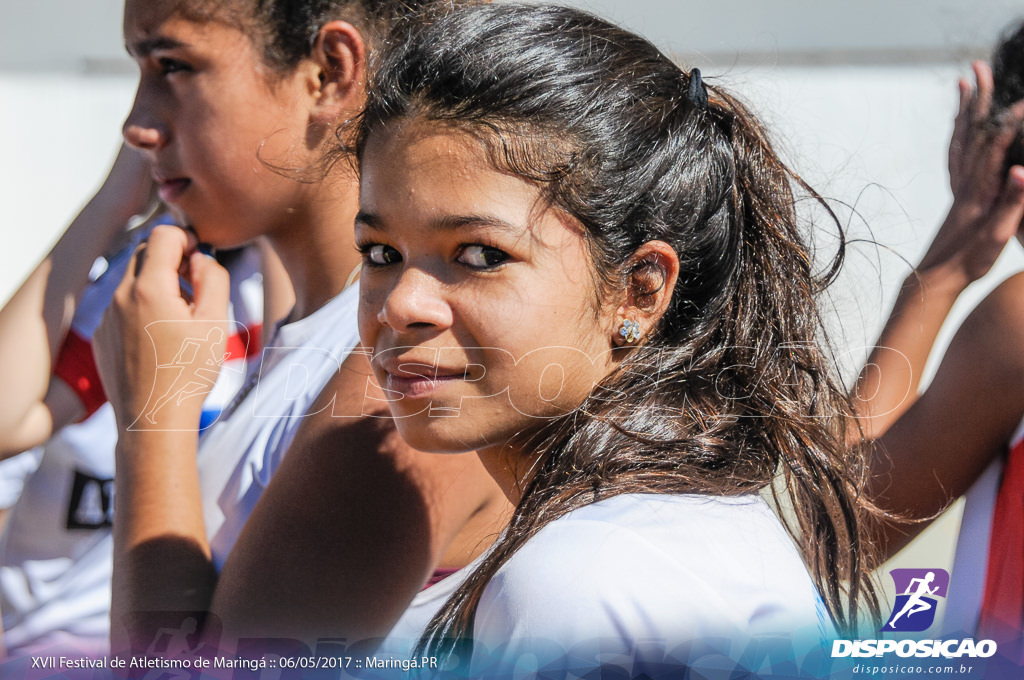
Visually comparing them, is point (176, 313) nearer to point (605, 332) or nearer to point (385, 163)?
point (385, 163)

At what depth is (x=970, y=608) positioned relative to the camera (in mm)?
1308

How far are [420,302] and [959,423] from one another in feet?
2.76

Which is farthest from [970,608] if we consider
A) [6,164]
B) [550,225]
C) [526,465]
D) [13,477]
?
[6,164]

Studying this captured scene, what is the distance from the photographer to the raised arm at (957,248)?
4.43 ft

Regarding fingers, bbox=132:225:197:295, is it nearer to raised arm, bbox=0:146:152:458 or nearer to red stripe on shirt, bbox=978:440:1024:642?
raised arm, bbox=0:146:152:458

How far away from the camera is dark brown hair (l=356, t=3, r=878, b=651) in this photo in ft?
3.36

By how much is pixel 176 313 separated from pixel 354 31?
18.9 inches

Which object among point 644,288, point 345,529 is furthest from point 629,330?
point 345,529

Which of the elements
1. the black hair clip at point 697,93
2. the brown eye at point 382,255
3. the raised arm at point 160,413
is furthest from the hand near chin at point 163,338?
the black hair clip at point 697,93

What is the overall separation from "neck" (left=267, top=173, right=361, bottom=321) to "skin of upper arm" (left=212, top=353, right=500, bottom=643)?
164mm

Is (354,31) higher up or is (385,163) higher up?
(354,31)

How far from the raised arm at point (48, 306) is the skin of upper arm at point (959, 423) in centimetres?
123

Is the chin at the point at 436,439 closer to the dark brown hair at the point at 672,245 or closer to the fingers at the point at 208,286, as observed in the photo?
the dark brown hair at the point at 672,245

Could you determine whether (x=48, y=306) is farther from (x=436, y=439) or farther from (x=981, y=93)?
(x=981, y=93)
